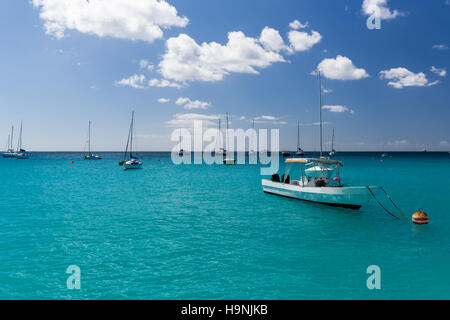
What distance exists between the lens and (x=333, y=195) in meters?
23.2

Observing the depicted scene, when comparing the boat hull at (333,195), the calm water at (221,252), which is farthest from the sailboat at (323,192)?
the calm water at (221,252)

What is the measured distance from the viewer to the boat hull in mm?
21969

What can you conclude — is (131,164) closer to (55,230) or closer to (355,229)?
(55,230)

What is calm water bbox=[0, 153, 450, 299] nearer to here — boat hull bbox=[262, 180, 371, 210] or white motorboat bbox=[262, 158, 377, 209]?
boat hull bbox=[262, 180, 371, 210]

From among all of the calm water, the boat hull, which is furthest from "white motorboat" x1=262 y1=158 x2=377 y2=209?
the calm water

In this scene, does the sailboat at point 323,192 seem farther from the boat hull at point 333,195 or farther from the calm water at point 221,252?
the calm water at point 221,252

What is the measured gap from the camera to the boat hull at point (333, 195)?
2197cm

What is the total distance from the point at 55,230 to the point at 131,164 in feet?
194

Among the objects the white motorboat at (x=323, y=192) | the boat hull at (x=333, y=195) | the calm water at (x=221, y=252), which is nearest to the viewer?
the calm water at (x=221, y=252)

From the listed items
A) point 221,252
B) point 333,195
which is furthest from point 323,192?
point 221,252

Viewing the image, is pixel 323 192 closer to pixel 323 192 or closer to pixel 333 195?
pixel 323 192
